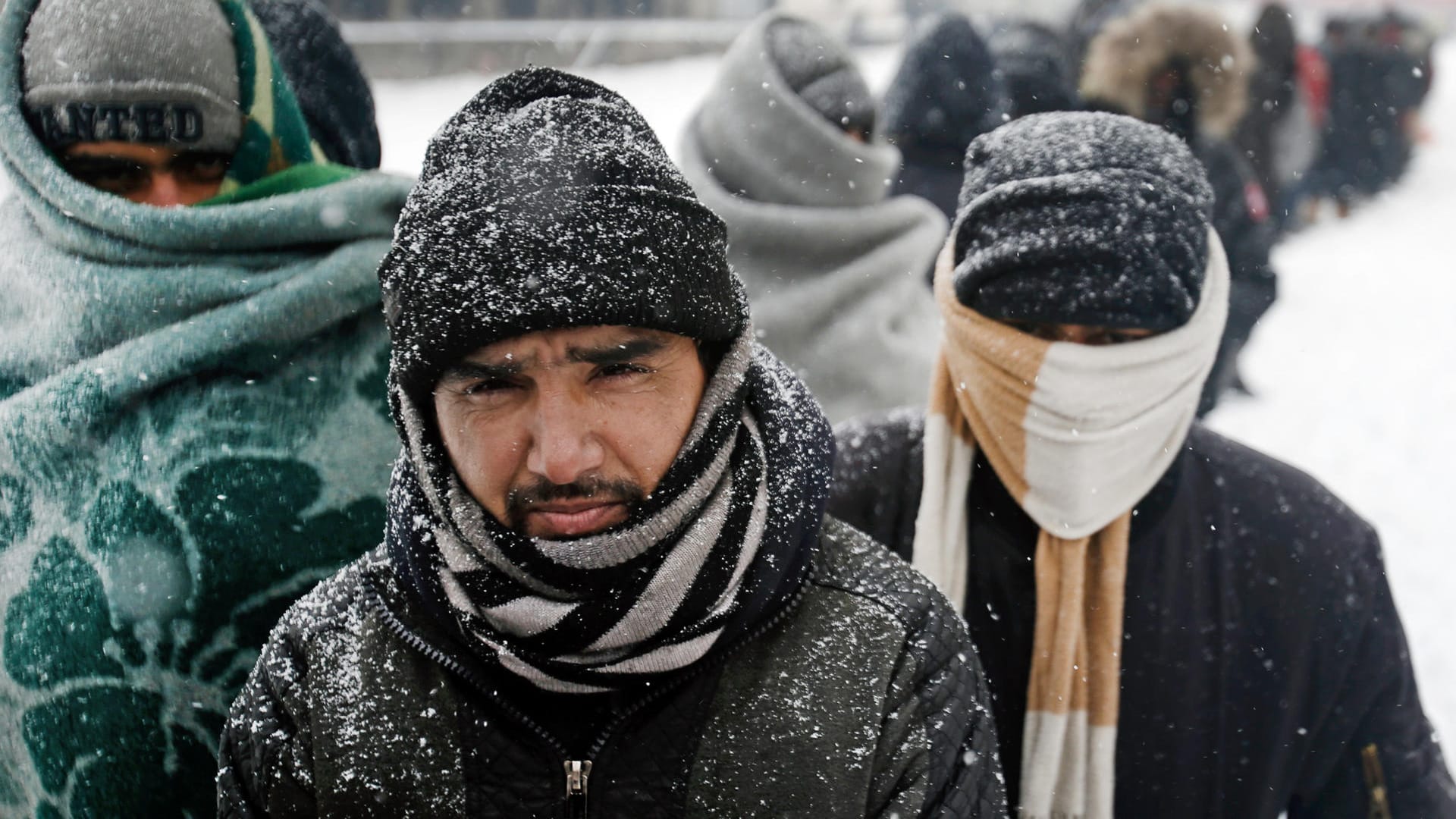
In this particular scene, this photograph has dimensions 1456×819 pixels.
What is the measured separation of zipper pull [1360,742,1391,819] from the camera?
1926mm

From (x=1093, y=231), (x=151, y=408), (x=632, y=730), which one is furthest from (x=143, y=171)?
(x=1093, y=231)

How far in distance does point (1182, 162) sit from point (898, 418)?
0.64m

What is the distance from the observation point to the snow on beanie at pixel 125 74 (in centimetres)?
181

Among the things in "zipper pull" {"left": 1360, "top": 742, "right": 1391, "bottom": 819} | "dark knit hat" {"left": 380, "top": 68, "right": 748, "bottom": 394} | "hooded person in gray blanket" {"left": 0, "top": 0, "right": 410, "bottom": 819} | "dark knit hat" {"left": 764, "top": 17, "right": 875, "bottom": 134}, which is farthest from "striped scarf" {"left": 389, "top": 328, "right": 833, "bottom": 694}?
"dark knit hat" {"left": 764, "top": 17, "right": 875, "bottom": 134}

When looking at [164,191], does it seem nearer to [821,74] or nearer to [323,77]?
[323,77]

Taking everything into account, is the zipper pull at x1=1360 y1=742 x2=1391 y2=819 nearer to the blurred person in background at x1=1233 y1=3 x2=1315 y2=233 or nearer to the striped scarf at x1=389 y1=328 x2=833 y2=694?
the striped scarf at x1=389 y1=328 x2=833 y2=694

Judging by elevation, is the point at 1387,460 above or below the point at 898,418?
below

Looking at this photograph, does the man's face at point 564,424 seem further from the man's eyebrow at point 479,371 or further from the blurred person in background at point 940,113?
the blurred person in background at point 940,113

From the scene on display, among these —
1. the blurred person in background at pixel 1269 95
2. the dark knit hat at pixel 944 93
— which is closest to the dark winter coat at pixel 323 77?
the dark knit hat at pixel 944 93

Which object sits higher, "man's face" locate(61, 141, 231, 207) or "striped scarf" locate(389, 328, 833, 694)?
"man's face" locate(61, 141, 231, 207)

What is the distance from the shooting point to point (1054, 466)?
76.4 inches

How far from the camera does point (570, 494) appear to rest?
1.37 metres

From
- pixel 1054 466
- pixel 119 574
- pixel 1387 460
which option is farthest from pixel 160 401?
pixel 1387 460

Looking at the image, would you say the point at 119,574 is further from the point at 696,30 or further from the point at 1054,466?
the point at 696,30
